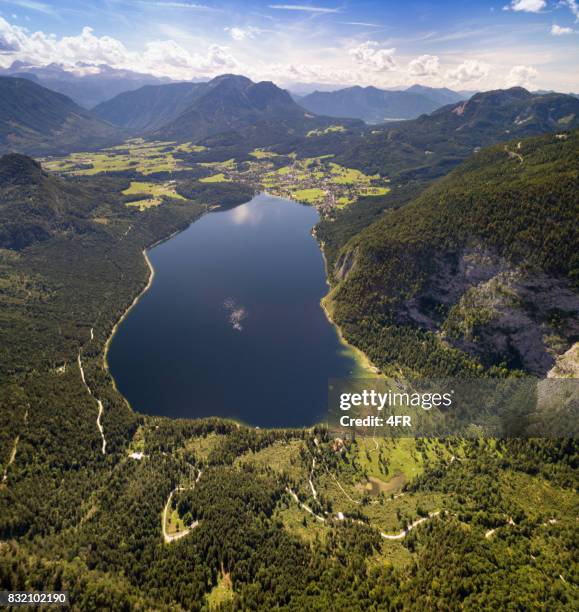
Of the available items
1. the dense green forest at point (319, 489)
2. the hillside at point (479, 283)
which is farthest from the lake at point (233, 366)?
the hillside at point (479, 283)

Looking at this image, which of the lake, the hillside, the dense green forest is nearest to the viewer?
the dense green forest

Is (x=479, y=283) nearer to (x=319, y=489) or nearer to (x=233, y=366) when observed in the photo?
(x=233, y=366)

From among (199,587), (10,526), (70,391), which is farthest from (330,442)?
(70,391)

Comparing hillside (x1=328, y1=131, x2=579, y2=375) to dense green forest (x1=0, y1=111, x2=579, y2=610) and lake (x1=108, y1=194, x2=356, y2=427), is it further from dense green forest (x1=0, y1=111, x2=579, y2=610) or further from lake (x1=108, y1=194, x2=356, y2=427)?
lake (x1=108, y1=194, x2=356, y2=427)

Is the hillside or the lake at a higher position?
the hillside

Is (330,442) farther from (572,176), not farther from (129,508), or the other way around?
(572,176)

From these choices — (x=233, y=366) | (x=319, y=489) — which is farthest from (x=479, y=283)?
(x=319, y=489)

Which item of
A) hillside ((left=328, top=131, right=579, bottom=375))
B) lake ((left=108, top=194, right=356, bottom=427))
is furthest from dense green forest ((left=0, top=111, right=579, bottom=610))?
lake ((left=108, top=194, right=356, bottom=427))

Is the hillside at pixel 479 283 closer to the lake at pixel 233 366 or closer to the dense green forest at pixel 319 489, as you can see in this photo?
the dense green forest at pixel 319 489
